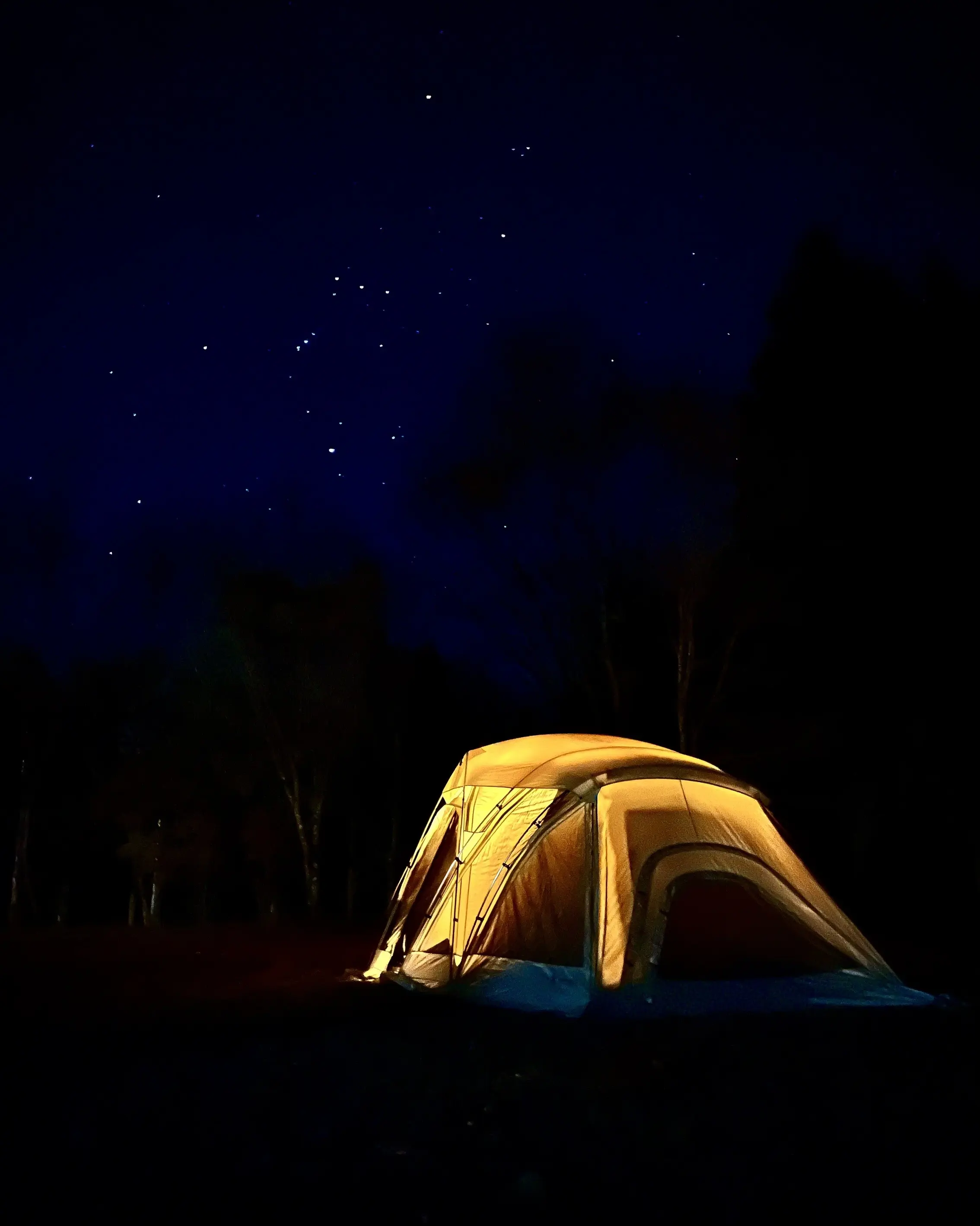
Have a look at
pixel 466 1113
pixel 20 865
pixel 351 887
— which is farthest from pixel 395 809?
pixel 466 1113

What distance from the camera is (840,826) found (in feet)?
63.1

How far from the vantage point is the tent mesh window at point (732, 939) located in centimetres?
845

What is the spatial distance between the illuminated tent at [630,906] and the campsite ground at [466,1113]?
0.53 meters

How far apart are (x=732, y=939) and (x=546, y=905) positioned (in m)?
1.47

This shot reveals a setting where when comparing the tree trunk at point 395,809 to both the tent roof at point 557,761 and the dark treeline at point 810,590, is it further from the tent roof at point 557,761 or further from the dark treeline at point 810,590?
the tent roof at point 557,761

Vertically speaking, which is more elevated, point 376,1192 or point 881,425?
point 881,425

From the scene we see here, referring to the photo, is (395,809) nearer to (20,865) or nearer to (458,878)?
(20,865)

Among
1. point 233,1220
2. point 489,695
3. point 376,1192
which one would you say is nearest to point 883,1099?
point 376,1192

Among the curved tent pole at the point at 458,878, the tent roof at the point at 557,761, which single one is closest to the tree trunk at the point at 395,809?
the tent roof at the point at 557,761

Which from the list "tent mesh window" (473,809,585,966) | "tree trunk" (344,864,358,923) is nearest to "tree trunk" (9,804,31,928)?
"tree trunk" (344,864,358,923)

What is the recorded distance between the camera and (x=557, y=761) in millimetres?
9695

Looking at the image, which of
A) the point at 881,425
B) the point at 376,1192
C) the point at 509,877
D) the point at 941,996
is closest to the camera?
the point at 376,1192

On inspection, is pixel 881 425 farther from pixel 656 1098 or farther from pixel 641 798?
pixel 656 1098

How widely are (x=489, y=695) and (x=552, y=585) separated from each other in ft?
43.8
